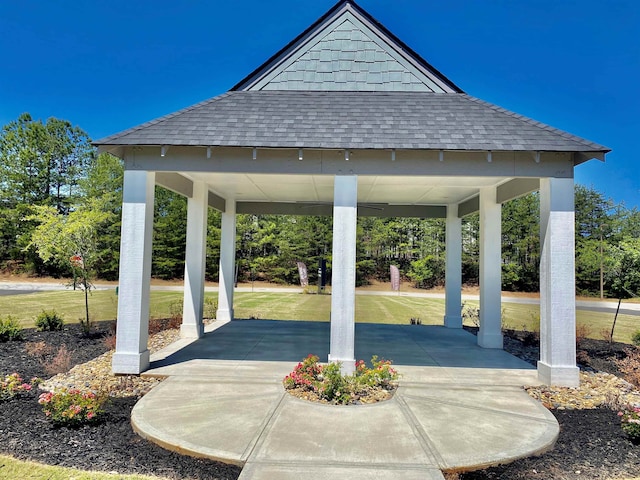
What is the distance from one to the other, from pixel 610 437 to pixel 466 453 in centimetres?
214

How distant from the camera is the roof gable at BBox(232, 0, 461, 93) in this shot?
336 inches

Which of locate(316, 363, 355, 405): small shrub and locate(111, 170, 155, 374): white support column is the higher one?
locate(111, 170, 155, 374): white support column

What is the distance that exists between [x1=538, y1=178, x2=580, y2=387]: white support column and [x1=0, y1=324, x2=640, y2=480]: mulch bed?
1072 millimetres

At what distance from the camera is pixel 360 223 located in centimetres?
3750

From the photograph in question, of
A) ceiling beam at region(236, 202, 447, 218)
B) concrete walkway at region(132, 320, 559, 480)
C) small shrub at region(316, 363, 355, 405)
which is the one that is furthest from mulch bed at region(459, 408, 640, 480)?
ceiling beam at region(236, 202, 447, 218)

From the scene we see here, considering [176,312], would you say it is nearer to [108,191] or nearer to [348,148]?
[348,148]

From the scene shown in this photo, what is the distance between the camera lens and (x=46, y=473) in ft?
11.0

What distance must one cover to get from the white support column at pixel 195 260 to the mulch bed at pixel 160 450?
4.16 metres

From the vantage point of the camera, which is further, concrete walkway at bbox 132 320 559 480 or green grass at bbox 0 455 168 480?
concrete walkway at bbox 132 320 559 480

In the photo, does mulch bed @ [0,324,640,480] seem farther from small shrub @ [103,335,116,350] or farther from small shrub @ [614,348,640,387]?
small shrub @ [103,335,116,350]

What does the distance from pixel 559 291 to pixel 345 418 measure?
4.45 meters

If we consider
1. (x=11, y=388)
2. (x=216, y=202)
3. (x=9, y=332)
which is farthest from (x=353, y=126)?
(x=9, y=332)

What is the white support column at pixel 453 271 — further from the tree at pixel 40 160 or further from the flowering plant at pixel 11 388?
the tree at pixel 40 160

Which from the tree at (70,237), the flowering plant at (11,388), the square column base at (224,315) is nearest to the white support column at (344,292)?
the flowering plant at (11,388)
